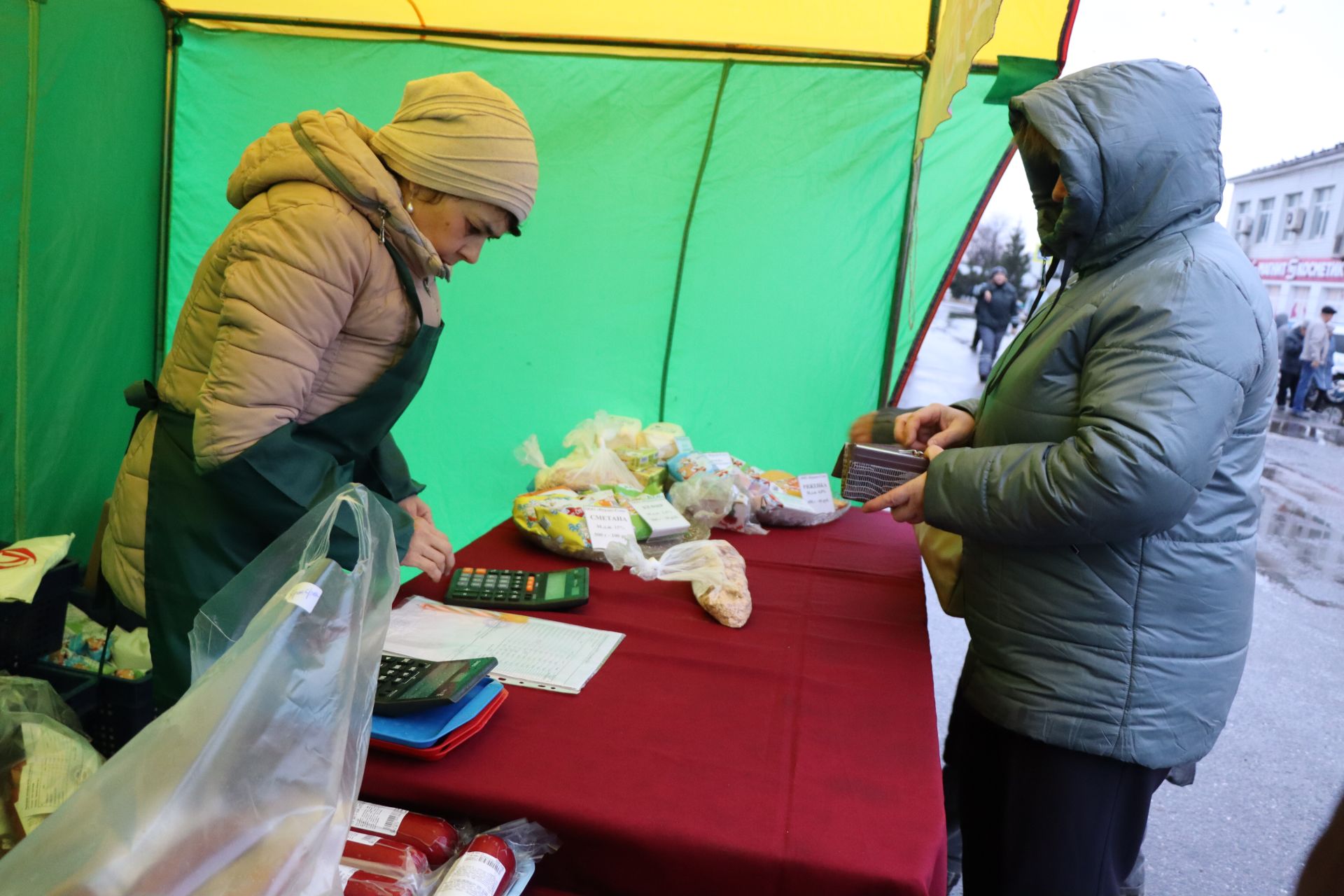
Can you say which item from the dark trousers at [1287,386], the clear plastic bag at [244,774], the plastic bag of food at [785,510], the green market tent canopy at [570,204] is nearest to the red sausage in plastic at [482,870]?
the clear plastic bag at [244,774]

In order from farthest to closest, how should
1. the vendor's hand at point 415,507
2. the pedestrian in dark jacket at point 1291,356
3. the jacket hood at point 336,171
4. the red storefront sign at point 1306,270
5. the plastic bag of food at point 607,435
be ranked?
the pedestrian in dark jacket at point 1291,356, the red storefront sign at point 1306,270, the plastic bag of food at point 607,435, the vendor's hand at point 415,507, the jacket hood at point 336,171

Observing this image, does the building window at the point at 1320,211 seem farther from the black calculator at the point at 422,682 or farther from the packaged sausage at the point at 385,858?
the packaged sausage at the point at 385,858

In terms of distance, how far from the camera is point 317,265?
119 cm

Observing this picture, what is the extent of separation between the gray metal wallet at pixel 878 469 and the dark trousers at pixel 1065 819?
47 cm

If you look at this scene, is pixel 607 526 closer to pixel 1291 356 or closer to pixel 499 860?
pixel 499 860

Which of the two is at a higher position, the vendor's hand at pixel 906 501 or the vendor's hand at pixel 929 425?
the vendor's hand at pixel 929 425

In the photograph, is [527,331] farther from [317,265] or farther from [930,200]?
[317,265]

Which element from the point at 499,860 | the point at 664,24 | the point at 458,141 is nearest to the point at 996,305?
the point at 664,24

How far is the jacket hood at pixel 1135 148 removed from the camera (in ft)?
3.86

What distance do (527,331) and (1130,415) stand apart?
7.93 feet

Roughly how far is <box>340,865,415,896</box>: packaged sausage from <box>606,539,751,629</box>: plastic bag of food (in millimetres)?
784

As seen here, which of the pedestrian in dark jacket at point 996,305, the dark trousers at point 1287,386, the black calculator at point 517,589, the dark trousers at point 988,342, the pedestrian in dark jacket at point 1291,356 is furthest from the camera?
the dark trousers at point 1287,386

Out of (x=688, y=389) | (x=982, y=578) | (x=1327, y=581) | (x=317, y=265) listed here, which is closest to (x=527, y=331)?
(x=688, y=389)

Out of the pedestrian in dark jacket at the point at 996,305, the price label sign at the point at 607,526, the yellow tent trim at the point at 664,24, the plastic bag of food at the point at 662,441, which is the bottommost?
the price label sign at the point at 607,526
